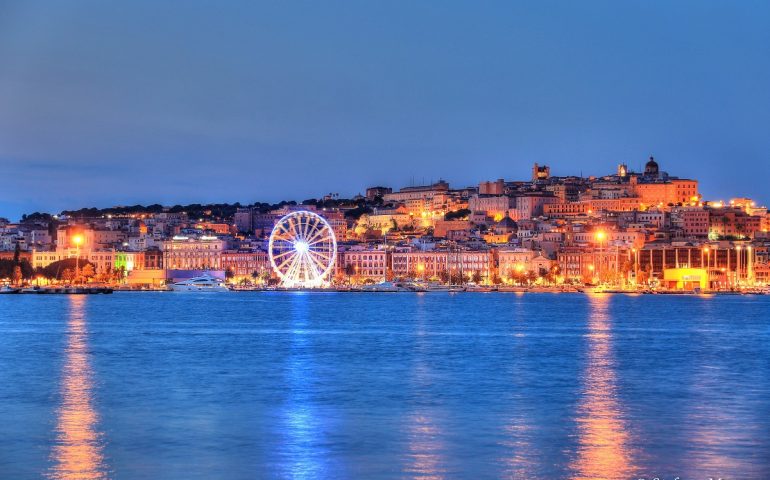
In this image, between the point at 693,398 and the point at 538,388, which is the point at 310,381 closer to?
the point at 538,388

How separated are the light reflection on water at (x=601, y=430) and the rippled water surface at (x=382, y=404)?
4 cm

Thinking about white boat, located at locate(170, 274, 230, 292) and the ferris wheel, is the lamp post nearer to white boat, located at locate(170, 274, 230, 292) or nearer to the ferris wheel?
the ferris wheel

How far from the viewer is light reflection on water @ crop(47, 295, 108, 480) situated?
1141cm

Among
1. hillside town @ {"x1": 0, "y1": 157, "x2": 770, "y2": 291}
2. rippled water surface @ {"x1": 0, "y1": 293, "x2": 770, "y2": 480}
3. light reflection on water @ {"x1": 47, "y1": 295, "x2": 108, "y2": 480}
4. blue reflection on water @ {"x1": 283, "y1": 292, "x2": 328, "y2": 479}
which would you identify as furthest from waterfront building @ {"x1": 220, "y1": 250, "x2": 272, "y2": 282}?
light reflection on water @ {"x1": 47, "y1": 295, "x2": 108, "y2": 480}

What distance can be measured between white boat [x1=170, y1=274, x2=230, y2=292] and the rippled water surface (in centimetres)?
4939

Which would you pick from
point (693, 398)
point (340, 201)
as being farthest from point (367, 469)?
point (340, 201)

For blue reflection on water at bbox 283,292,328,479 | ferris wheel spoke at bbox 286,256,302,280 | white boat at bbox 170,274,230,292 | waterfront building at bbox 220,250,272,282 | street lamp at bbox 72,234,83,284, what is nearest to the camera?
blue reflection on water at bbox 283,292,328,479

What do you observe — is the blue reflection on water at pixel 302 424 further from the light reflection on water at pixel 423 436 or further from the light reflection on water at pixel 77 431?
the light reflection on water at pixel 77 431

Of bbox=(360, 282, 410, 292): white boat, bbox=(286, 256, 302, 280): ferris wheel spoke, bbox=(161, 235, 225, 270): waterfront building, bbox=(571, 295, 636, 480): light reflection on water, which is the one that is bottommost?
bbox=(571, 295, 636, 480): light reflection on water

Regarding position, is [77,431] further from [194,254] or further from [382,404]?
[194,254]

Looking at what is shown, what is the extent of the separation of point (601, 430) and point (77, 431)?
19.7 feet

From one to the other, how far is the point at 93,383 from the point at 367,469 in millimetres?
8662

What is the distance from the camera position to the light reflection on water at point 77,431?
11.4 metres

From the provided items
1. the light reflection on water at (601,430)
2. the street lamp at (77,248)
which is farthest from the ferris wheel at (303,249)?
the light reflection on water at (601,430)
